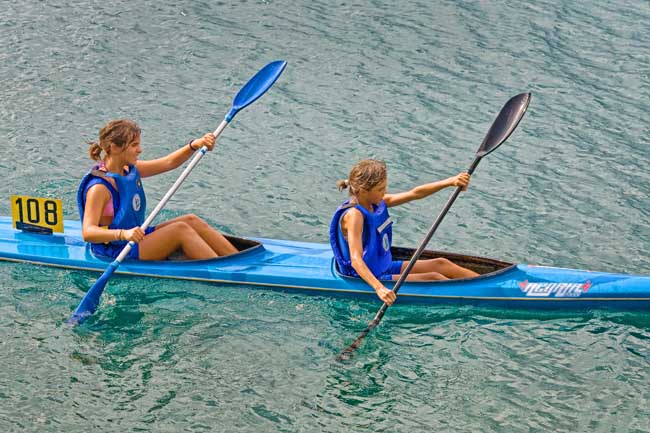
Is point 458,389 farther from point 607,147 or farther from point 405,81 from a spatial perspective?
point 405,81

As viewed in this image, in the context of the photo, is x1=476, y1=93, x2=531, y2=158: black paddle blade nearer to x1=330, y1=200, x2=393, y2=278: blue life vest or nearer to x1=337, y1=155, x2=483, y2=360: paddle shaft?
x1=337, y1=155, x2=483, y2=360: paddle shaft

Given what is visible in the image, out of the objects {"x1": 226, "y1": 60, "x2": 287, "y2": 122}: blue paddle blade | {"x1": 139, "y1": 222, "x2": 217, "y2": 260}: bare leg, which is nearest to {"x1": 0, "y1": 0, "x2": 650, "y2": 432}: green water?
{"x1": 139, "y1": 222, "x2": 217, "y2": 260}: bare leg

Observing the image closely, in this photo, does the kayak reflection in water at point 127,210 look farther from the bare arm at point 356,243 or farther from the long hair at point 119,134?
the bare arm at point 356,243

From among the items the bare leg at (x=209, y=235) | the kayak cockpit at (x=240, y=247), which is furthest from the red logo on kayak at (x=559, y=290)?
the bare leg at (x=209, y=235)

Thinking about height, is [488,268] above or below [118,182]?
below

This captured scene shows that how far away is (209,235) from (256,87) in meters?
1.29

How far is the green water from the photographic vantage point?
18.0ft

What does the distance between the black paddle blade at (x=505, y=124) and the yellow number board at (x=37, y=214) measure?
→ 9.03 feet

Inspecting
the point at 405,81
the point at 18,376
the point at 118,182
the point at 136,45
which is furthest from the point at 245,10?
the point at 18,376

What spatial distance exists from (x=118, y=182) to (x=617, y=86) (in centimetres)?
598

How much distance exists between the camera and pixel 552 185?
27.4ft

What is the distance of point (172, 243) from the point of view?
6.47m

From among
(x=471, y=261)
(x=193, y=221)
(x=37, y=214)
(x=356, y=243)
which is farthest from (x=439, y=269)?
(x=37, y=214)

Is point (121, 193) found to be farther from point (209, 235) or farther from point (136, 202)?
point (209, 235)
